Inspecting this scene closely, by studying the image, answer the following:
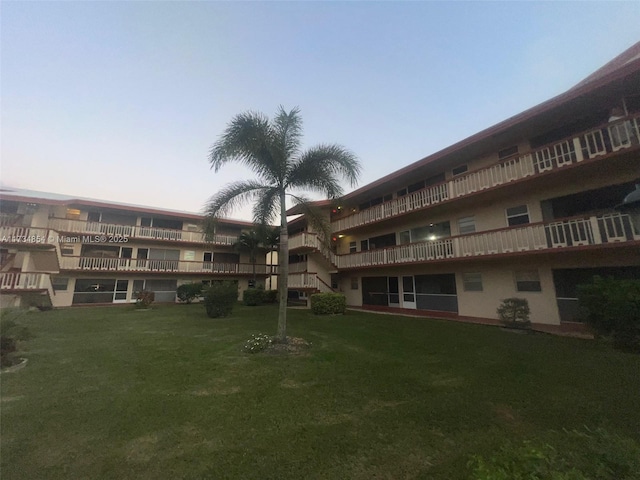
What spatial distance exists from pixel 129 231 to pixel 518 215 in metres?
28.7

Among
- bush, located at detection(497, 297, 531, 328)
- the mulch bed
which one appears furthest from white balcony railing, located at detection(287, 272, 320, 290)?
bush, located at detection(497, 297, 531, 328)

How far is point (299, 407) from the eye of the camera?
14.1ft

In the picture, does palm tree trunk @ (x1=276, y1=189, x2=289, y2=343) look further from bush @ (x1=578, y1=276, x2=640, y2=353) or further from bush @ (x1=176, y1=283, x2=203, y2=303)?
bush @ (x1=176, y1=283, x2=203, y2=303)

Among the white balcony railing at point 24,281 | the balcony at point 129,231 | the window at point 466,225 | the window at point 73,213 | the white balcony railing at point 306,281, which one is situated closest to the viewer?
the window at point 466,225

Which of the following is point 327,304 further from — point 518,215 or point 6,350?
point 6,350

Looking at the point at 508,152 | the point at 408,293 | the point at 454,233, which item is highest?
the point at 508,152

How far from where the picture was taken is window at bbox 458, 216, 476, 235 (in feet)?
44.5

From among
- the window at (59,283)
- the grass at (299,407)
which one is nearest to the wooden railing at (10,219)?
the window at (59,283)

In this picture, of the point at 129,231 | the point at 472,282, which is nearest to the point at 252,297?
the point at 129,231

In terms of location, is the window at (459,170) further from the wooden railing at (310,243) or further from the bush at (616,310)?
the wooden railing at (310,243)

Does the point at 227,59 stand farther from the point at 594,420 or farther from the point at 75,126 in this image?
the point at 594,420

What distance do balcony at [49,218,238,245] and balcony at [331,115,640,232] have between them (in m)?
15.0

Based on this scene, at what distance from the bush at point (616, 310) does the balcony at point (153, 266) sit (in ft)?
84.7

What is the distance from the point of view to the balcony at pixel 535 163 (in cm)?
830
